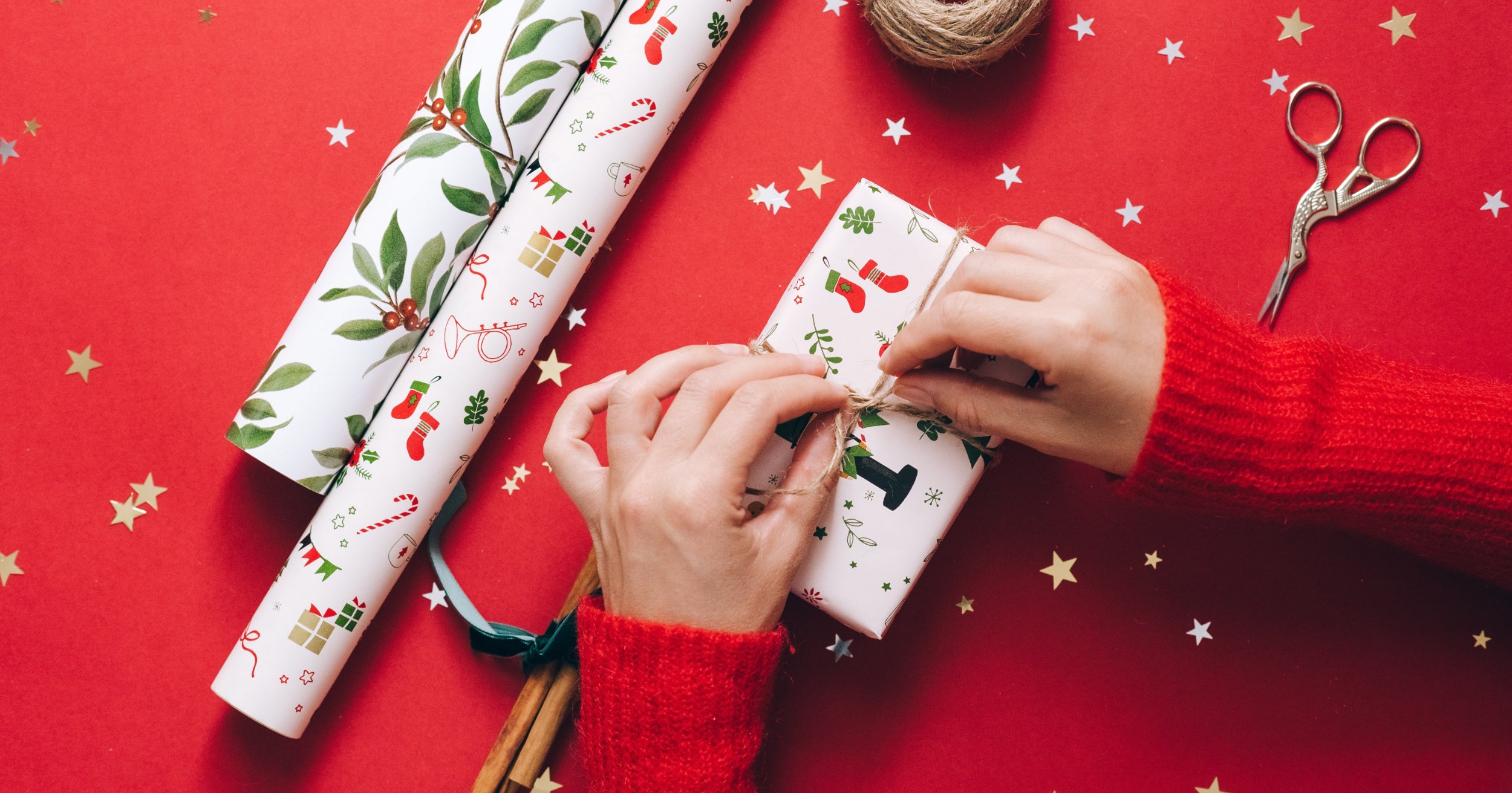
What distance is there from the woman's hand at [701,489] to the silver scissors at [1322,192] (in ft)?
1.77

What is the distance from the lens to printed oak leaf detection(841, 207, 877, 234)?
84 cm

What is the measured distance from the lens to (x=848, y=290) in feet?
2.77

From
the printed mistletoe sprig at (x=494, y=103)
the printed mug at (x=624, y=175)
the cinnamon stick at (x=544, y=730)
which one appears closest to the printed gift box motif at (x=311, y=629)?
the cinnamon stick at (x=544, y=730)

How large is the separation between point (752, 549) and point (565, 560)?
304mm

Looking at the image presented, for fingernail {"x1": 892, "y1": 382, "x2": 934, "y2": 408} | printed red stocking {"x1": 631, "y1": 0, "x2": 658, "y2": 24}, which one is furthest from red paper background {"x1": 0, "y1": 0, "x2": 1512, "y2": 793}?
fingernail {"x1": 892, "y1": 382, "x2": 934, "y2": 408}

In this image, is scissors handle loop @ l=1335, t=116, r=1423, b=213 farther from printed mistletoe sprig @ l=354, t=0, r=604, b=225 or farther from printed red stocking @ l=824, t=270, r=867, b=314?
printed mistletoe sprig @ l=354, t=0, r=604, b=225

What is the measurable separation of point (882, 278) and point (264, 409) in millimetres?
643

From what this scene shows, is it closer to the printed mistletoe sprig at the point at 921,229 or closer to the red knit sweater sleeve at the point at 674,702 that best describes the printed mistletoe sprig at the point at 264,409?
the red knit sweater sleeve at the point at 674,702

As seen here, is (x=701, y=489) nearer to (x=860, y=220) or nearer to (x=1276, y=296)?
(x=860, y=220)

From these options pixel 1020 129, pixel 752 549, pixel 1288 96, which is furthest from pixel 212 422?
pixel 1288 96

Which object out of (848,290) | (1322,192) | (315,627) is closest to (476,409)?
(315,627)

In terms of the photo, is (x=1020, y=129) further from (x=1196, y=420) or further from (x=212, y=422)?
(x=212, y=422)

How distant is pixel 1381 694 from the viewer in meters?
0.97

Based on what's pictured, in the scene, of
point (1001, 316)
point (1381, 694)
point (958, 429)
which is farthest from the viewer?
point (1381, 694)
